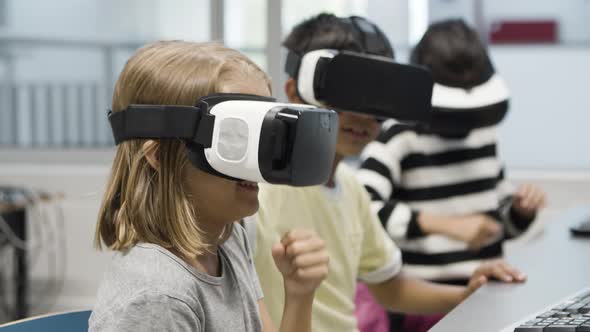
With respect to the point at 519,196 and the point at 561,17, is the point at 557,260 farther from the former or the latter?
the point at 561,17

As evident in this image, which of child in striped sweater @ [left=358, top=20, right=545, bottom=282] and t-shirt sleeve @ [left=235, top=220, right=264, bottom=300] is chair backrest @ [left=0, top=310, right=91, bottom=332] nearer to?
t-shirt sleeve @ [left=235, top=220, right=264, bottom=300]

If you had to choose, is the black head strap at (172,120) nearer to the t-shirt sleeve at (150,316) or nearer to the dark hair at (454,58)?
the t-shirt sleeve at (150,316)

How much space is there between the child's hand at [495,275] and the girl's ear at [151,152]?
675 millimetres

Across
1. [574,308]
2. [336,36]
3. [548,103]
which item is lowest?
[548,103]

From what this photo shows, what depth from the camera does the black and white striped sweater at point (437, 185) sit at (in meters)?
1.98

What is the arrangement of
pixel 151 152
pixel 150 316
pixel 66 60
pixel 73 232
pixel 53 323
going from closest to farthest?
pixel 150 316, pixel 151 152, pixel 53 323, pixel 73 232, pixel 66 60

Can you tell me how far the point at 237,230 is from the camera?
1.18m

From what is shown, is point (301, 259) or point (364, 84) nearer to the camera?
point (301, 259)

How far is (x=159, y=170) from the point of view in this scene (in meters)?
0.97

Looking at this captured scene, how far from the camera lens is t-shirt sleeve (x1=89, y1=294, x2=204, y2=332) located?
2.79 ft

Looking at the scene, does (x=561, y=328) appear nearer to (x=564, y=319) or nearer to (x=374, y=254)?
(x=564, y=319)

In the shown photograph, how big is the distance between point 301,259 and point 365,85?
40cm

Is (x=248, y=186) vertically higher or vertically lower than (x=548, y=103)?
higher

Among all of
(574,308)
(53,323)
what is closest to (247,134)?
(53,323)
